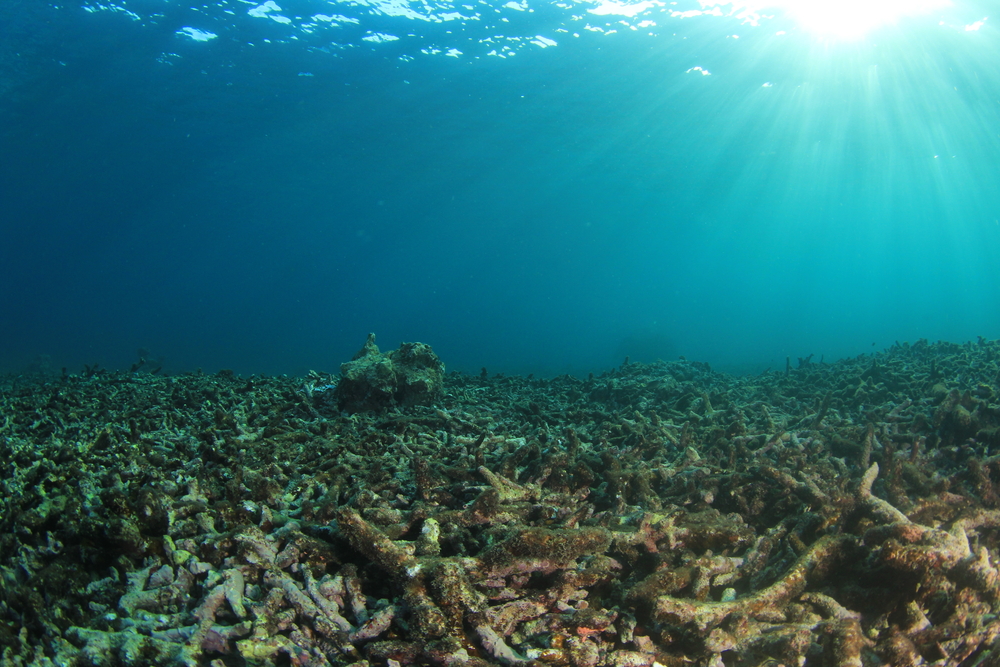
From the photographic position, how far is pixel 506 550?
327cm

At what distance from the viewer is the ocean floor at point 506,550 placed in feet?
9.26

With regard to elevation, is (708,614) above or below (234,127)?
below

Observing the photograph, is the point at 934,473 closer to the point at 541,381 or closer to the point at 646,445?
the point at 646,445

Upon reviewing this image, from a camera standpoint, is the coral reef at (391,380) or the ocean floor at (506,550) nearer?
the ocean floor at (506,550)

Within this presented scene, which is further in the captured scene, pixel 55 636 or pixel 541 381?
pixel 541 381

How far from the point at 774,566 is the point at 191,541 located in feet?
13.9

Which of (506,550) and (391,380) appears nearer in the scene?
(506,550)

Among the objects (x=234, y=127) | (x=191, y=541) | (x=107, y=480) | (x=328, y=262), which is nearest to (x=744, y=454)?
(x=191, y=541)

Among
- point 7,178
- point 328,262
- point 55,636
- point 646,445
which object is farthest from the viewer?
point 328,262

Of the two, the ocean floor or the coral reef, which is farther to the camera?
the coral reef

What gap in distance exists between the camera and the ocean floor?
282cm

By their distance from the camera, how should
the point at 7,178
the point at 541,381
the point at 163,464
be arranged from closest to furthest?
the point at 163,464, the point at 541,381, the point at 7,178

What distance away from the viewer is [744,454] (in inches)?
218

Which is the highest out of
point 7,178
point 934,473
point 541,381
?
point 7,178
